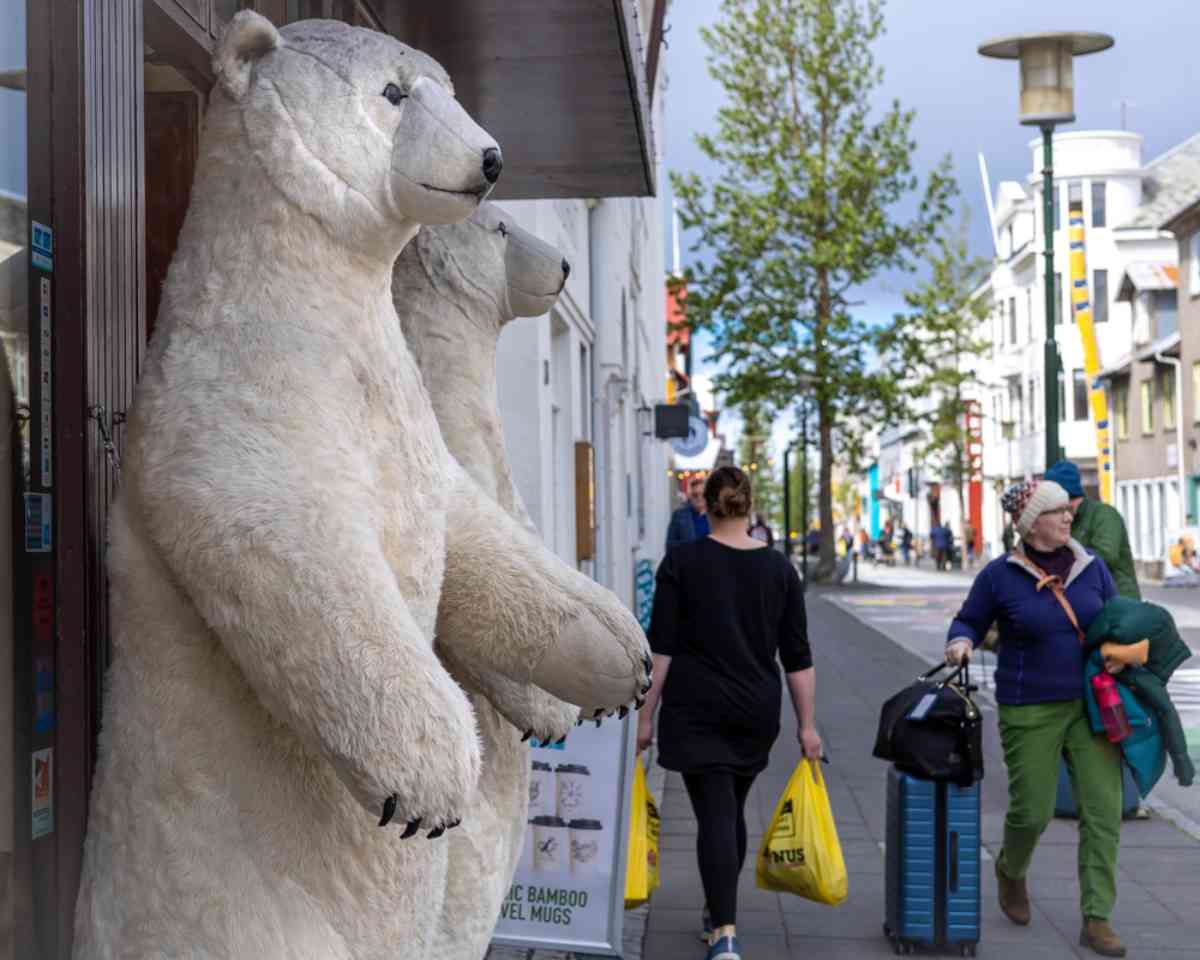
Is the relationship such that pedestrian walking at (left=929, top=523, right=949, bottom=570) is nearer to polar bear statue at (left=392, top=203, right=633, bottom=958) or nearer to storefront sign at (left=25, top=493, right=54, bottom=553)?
polar bear statue at (left=392, top=203, right=633, bottom=958)

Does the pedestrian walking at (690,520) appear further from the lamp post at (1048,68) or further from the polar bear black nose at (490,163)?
the polar bear black nose at (490,163)

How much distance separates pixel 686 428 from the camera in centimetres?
1697

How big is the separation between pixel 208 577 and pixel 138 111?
1.19 m

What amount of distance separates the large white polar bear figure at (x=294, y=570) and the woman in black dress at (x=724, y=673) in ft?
11.9

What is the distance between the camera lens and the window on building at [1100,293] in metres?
57.9

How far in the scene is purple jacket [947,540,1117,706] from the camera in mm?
6387

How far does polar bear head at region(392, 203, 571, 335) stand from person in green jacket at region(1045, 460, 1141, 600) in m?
5.25

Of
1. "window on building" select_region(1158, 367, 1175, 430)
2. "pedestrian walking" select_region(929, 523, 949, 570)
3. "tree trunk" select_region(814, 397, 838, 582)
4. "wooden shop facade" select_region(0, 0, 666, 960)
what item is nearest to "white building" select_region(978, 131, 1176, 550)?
"pedestrian walking" select_region(929, 523, 949, 570)

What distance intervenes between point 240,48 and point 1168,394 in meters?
46.2

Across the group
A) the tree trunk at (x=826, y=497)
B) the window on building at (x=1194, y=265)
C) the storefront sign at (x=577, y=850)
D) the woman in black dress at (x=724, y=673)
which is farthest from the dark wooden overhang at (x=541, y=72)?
the window on building at (x=1194, y=265)

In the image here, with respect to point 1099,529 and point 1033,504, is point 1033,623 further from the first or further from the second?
point 1099,529

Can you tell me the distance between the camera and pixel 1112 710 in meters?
6.27

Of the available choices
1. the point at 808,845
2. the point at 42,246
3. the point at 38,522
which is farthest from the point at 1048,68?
the point at 38,522

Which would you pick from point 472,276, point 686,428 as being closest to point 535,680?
point 472,276
